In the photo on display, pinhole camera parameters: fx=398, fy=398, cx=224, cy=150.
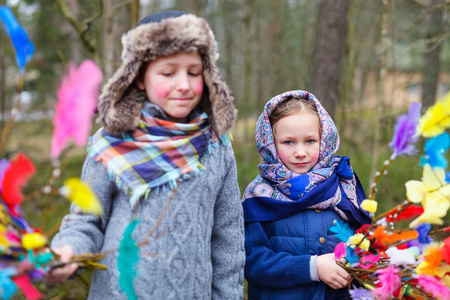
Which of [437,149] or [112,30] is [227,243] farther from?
[112,30]

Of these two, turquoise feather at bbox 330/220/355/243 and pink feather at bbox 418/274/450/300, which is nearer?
pink feather at bbox 418/274/450/300

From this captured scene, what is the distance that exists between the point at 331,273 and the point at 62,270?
1.22 meters

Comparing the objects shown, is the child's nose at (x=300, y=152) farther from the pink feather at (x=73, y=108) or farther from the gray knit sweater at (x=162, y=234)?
the pink feather at (x=73, y=108)

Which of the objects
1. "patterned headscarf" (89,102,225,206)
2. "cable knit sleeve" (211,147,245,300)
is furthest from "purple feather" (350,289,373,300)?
"patterned headscarf" (89,102,225,206)

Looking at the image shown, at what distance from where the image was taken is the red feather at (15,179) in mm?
1189

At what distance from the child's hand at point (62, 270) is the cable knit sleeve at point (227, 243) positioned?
2.24ft

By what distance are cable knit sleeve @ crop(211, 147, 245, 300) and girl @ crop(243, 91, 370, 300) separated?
0.63 feet

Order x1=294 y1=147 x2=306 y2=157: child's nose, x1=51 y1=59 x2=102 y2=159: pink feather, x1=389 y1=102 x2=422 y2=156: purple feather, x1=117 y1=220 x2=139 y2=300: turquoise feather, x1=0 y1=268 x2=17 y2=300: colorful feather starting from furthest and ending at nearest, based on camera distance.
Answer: x1=294 y1=147 x2=306 y2=157: child's nose → x1=389 y1=102 x2=422 y2=156: purple feather → x1=117 y1=220 x2=139 y2=300: turquoise feather → x1=51 y1=59 x2=102 y2=159: pink feather → x1=0 y1=268 x2=17 y2=300: colorful feather

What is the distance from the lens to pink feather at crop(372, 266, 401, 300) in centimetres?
166

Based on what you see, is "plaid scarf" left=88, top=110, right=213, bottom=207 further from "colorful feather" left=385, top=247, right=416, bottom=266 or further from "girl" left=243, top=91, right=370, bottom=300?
"colorful feather" left=385, top=247, right=416, bottom=266

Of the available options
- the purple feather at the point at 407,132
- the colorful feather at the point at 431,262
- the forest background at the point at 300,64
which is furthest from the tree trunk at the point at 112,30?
the colorful feather at the point at 431,262

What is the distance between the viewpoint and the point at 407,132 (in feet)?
5.48

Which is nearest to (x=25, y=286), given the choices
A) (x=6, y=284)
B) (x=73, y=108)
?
(x=6, y=284)

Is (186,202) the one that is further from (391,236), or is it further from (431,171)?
(431,171)
